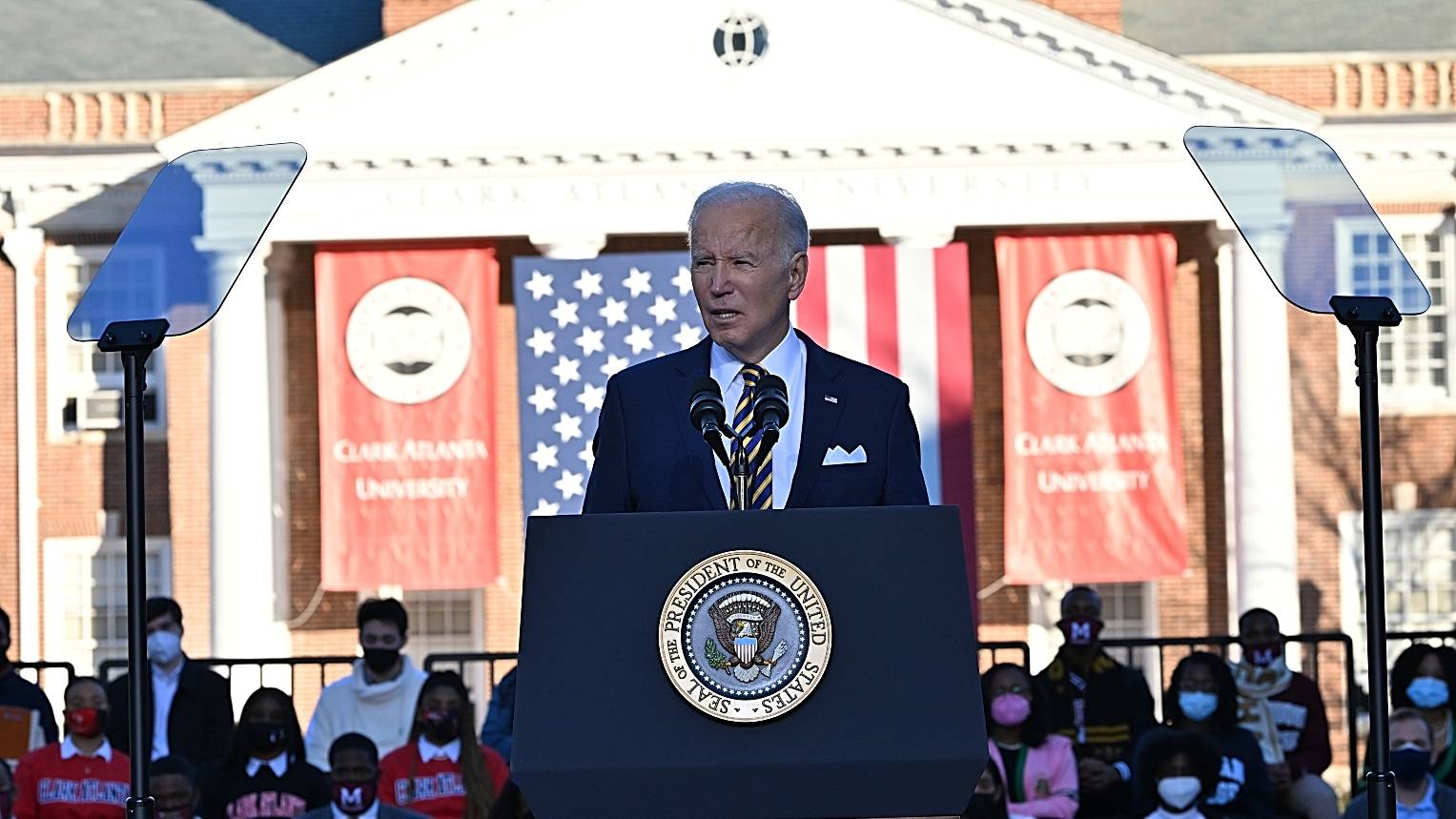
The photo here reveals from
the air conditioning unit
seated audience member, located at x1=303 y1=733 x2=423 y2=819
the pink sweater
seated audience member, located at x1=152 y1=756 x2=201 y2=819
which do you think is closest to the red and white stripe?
the air conditioning unit

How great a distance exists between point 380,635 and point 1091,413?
53.1 feet

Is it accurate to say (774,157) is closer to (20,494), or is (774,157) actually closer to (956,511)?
(20,494)

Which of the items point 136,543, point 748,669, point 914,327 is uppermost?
Answer: point 914,327

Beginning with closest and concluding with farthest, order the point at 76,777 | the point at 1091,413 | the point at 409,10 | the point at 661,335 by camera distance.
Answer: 1. the point at 76,777
2. the point at 661,335
3. the point at 1091,413
4. the point at 409,10

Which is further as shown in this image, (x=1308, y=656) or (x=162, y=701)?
(x=1308, y=656)

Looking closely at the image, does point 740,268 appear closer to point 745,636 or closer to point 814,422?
point 814,422

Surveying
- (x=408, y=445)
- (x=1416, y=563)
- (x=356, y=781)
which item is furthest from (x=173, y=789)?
(x=1416, y=563)

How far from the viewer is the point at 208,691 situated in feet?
40.7

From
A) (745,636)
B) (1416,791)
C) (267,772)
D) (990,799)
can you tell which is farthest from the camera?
(267,772)

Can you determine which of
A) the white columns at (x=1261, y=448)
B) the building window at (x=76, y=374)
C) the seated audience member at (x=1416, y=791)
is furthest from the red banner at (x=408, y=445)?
the seated audience member at (x=1416, y=791)

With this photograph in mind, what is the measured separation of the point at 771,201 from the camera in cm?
429

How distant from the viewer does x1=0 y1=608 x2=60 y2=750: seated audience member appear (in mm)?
11961

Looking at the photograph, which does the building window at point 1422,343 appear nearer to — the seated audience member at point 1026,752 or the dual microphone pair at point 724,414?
the seated audience member at point 1026,752

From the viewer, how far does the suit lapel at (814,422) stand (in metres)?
4.35
